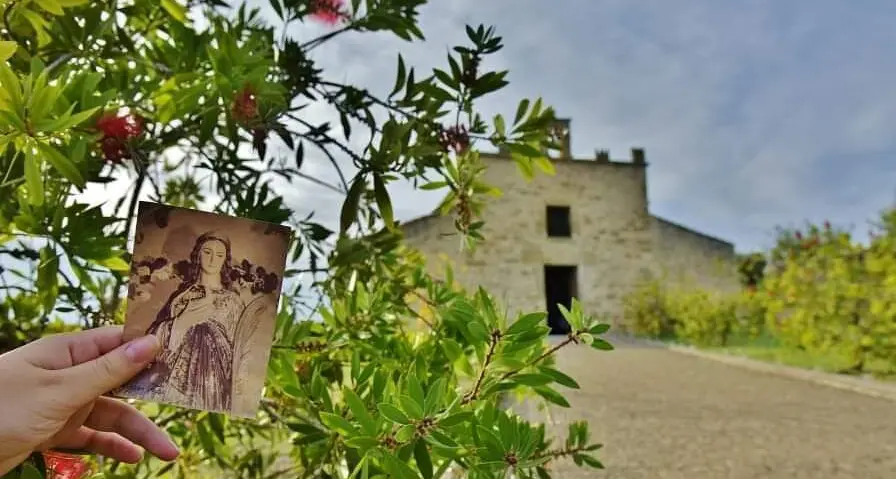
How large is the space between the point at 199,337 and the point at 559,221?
9729 mm

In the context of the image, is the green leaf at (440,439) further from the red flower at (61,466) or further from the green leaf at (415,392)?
the red flower at (61,466)

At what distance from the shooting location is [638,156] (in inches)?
421

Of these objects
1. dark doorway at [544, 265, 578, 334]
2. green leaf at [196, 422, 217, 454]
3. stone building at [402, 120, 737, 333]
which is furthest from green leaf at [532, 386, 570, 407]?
dark doorway at [544, 265, 578, 334]

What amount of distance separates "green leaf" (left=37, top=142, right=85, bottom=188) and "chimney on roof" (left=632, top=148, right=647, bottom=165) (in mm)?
10653

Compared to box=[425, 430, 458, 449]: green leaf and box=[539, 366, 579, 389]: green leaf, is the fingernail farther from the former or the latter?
box=[539, 366, 579, 389]: green leaf

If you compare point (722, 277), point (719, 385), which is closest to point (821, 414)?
point (719, 385)

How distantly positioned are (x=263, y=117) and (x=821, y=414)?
3.10 meters

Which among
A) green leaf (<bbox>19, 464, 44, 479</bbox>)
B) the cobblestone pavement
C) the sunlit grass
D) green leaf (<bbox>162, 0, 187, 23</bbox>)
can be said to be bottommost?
the cobblestone pavement

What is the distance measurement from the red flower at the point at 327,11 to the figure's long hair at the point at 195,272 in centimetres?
69

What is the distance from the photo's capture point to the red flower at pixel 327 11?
1.08 metres

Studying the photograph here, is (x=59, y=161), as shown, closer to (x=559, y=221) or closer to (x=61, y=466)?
(x=61, y=466)

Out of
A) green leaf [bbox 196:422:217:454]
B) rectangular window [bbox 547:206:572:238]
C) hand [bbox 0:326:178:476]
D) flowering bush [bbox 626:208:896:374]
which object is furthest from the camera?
rectangular window [bbox 547:206:572:238]

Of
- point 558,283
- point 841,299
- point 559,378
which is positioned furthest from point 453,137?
point 558,283

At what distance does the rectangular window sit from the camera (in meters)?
9.97
